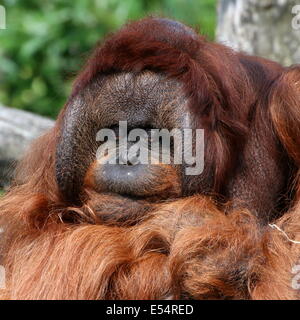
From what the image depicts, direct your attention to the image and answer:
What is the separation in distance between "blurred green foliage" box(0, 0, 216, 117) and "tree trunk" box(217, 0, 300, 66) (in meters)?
1.62

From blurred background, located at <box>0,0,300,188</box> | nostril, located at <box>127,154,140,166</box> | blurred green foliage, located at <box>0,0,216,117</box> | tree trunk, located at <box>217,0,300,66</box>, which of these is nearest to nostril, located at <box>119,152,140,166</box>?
nostril, located at <box>127,154,140,166</box>

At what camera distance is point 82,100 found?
2.70 m

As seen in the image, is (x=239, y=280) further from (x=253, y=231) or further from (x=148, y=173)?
(x=148, y=173)

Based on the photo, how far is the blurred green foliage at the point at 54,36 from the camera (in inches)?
225

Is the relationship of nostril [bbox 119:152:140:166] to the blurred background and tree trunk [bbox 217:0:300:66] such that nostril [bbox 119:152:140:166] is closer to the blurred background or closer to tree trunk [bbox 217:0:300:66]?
tree trunk [bbox 217:0:300:66]

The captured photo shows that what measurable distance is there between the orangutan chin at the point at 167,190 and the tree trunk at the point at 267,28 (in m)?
1.00

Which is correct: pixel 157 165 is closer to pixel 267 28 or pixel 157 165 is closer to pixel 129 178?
pixel 129 178

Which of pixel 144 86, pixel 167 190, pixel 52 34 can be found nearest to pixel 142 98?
pixel 144 86

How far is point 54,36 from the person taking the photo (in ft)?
18.9

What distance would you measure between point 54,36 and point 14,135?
2.07 m

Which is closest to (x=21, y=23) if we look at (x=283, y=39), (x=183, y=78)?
(x=283, y=39)
